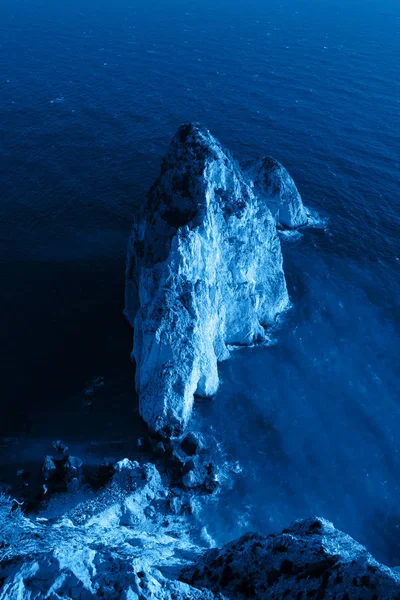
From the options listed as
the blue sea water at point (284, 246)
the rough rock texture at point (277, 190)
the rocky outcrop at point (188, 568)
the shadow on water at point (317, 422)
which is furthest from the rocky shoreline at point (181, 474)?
the rough rock texture at point (277, 190)

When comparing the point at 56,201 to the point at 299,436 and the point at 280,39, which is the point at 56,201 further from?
the point at 280,39

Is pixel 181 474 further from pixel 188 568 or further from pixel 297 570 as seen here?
pixel 297 570

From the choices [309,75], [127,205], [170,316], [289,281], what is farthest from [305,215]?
[309,75]

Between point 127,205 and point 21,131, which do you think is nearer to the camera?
point 127,205

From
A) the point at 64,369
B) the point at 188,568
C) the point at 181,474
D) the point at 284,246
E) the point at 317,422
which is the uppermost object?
the point at 284,246

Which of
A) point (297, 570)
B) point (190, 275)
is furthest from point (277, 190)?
point (297, 570)

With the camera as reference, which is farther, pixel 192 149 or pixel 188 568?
pixel 192 149

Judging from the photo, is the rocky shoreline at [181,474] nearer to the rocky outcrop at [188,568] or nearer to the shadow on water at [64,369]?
the rocky outcrop at [188,568]
